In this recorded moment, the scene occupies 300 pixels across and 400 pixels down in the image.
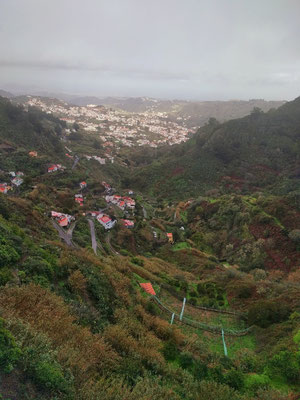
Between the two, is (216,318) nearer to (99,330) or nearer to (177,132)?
(99,330)

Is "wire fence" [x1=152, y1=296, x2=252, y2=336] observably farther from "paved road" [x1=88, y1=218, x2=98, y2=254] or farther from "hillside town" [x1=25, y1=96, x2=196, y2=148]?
"hillside town" [x1=25, y1=96, x2=196, y2=148]

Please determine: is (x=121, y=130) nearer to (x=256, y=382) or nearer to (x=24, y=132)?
(x=24, y=132)

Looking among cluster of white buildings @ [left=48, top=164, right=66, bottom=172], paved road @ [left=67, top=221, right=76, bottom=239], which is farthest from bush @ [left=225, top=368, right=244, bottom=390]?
cluster of white buildings @ [left=48, top=164, right=66, bottom=172]

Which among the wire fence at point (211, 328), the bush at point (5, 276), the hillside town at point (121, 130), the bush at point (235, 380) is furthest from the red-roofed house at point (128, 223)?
the hillside town at point (121, 130)

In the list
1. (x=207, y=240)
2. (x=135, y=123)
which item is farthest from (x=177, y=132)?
(x=207, y=240)

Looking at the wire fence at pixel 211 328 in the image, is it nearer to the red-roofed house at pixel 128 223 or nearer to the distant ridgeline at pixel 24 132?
the red-roofed house at pixel 128 223

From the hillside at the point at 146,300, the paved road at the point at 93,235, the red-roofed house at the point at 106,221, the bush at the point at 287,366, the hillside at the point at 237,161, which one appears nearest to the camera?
the hillside at the point at 146,300
